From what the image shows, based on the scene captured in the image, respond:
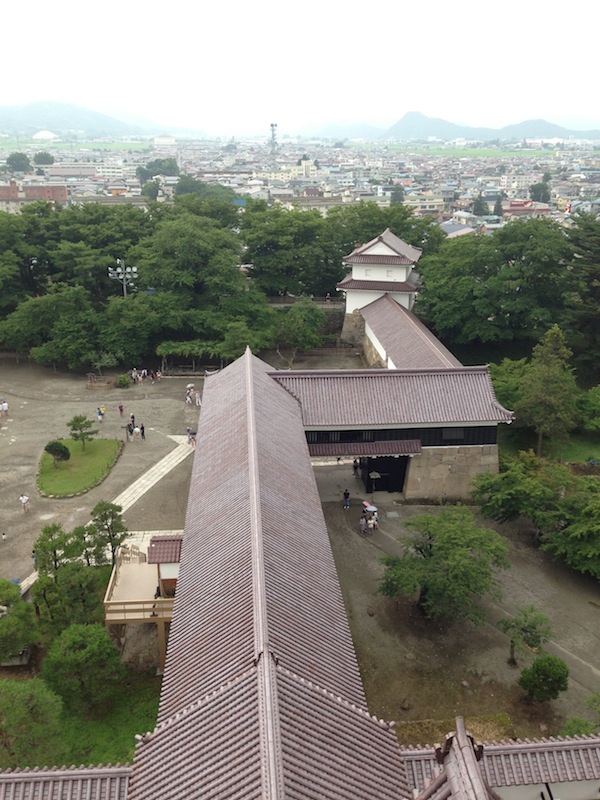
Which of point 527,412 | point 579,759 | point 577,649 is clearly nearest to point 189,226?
point 527,412

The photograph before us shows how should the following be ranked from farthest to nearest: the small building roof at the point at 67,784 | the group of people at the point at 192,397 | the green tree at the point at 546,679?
the group of people at the point at 192,397
the green tree at the point at 546,679
the small building roof at the point at 67,784

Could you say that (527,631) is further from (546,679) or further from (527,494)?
(527,494)

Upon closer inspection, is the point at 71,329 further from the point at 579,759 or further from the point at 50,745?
the point at 579,759

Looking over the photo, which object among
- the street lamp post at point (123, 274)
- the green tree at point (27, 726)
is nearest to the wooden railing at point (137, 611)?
the green tree at point (27, 726)

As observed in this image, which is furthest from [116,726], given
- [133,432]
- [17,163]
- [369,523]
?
[17,163]

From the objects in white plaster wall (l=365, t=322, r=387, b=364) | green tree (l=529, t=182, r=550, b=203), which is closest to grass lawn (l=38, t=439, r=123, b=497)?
white plaster wall (l=365, t=322, r=387, b=364)

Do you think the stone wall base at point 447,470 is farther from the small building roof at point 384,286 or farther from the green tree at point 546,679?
the small building roof at point 384,286
